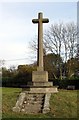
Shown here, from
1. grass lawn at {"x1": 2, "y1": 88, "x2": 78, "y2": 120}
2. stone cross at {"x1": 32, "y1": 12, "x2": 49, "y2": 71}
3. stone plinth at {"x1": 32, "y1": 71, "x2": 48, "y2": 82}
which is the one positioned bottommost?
grass lawn at {"x1": 2, "y1": 88, "x2": 78, "y2": 120}

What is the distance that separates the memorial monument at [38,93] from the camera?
610 inches

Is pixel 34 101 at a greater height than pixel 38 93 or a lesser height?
lesser

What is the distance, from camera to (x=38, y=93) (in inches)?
716

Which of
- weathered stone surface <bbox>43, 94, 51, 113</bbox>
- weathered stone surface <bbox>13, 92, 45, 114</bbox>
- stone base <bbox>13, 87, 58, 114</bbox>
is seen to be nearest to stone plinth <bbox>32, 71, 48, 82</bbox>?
stone base <bbox>13, 87, 58, 114</bbox>

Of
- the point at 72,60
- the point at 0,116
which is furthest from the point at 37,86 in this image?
the point at 72,60

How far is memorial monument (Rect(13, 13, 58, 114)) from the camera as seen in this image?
15.5 meters

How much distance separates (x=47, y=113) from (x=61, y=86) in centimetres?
2447

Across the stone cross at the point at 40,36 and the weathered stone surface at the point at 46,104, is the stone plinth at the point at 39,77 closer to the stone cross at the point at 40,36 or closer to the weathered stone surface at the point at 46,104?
the stone cross at the point at 40,36

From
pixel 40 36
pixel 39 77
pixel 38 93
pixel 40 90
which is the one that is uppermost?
pixel 40 36

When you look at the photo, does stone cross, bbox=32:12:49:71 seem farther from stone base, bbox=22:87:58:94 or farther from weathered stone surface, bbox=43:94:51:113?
weathered stone surface, bbox=43:94:51:113

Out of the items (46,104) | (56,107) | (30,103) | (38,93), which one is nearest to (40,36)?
(38,93)

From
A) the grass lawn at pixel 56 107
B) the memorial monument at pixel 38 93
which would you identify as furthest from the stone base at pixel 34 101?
the grass lawn at pixel 56 107

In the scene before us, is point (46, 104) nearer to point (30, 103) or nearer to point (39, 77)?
point (30, 103)

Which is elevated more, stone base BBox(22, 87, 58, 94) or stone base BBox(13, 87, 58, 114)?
stone base BBox(22, 87, 58, 94)
